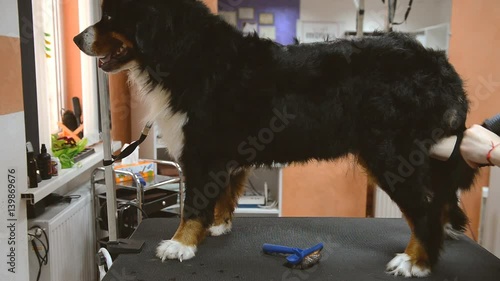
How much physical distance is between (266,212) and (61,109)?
1568 millimetres

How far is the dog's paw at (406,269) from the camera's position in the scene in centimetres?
145

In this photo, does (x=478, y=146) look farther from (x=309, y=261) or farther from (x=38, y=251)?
(x=38, y=251)

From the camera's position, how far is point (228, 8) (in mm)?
3574

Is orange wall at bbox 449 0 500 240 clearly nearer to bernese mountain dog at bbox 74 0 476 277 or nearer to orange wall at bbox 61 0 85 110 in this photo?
bernese mountain dog at bbox 74 0 476 277

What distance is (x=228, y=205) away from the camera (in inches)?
72.4

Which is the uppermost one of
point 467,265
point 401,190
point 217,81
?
point 217,81

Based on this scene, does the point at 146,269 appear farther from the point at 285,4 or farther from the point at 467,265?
the point at 285,4

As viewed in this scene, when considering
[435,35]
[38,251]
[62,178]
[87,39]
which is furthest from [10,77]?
[435,35]

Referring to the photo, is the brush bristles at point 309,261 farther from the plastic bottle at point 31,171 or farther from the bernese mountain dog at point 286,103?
the plastic bottle at point 31,171

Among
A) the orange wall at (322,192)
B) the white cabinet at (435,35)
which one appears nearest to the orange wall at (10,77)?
the orange wall at (322,192)

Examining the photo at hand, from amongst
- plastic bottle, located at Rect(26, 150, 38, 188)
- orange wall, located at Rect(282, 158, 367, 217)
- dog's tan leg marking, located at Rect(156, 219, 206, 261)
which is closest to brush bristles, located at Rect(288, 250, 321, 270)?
dog's tan leg marking, located at Rect(156, 219, 206, 261)

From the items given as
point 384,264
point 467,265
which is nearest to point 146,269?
point 384,264

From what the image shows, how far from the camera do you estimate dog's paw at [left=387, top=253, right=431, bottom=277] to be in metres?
1.45

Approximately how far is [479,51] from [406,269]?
1900 mm
